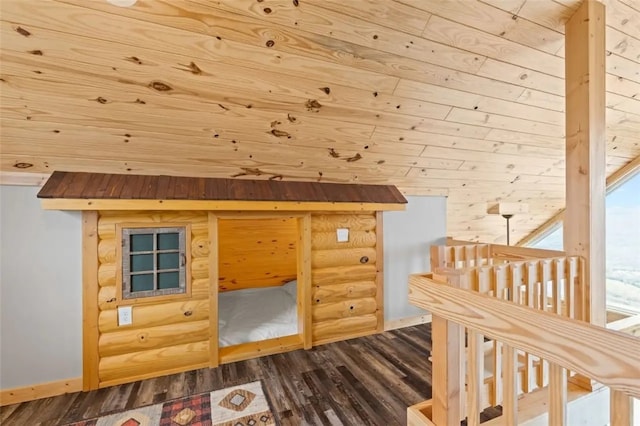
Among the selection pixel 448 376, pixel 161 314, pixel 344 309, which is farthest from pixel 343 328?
pixel 448 376

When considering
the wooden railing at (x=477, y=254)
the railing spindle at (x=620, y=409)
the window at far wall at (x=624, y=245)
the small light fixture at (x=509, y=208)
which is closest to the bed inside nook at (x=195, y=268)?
the wooden railing at (x=477, y=254)

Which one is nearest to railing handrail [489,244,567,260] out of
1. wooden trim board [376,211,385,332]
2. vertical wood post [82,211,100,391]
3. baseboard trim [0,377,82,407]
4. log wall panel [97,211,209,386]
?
wooden trim board [376,211,385,332]

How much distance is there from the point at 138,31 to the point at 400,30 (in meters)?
1.39

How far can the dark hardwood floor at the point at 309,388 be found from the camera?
1.88 m

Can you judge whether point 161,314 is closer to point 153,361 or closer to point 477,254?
point 153,361

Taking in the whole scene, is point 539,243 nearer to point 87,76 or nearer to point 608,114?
point 608,114

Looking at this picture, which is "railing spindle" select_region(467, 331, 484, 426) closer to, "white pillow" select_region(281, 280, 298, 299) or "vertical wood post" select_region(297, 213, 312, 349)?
"vertical wood post" select_region(297, 213, 312, 349)

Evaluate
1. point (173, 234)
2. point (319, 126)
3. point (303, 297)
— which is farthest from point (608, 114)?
point (173, 234)

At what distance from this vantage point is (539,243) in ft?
15.5

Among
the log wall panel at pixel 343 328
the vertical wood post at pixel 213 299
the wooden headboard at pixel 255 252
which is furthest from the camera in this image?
the wooden headboard at pixel 255 252

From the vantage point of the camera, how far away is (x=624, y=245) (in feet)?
13.3

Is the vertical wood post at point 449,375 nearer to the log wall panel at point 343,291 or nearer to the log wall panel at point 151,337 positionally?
the log wall panel at point 343,291

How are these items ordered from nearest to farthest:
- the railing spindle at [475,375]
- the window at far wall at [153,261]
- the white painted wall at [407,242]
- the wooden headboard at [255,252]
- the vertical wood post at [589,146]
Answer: the railing spindle at [475,375] < the vertical wood post at [589,146] < the window at far wall at [153,261] < the white painted wall at [407,242] < the wooden headboard at [255,252]

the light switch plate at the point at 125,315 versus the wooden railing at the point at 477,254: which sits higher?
the wooden railing at the point at 477,254
